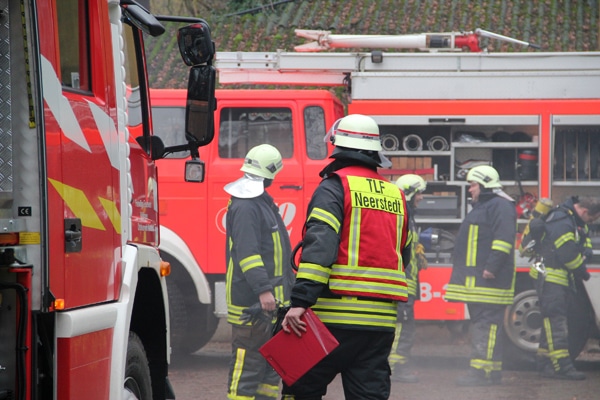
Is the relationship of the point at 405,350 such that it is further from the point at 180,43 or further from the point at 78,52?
the point at 78,52

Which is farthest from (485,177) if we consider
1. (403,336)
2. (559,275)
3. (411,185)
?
(403,336)

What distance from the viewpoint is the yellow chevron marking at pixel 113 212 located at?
369 centimetres

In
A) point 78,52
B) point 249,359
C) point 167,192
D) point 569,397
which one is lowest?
point 569,397

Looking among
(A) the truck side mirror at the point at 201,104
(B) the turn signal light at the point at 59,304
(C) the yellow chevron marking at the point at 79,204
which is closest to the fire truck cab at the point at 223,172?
(A) the truck side mirror at the point at 201,104

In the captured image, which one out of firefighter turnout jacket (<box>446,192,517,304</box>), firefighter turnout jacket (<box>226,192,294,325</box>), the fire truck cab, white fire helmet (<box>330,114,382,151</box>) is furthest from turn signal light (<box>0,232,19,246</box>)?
firefighter turnout jacket (<box>446,192,517,304</box>)

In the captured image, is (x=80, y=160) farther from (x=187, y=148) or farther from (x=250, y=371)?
(x=250, y=371)

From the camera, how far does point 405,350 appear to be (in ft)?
29.8

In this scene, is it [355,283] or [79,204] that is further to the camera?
[355,283]

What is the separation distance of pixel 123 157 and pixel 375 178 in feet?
4.96

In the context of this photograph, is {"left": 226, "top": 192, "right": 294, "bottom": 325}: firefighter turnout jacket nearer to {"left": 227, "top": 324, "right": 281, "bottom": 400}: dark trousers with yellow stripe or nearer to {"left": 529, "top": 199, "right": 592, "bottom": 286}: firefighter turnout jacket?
{"left": 227, "top": 324, "right": 281, "bottom": 400}: dark trousers with yellow stripe

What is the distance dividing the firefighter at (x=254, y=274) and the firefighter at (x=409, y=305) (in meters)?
2.00

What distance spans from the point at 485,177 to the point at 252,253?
3.14 m

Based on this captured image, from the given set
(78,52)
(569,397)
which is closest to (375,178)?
(78,52)

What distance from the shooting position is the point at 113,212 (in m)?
3.79
